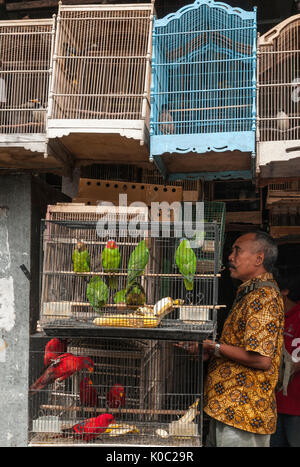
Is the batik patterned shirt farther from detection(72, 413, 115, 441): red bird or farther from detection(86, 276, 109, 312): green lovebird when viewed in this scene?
detection(86, 276, 109, 312): green lovebird

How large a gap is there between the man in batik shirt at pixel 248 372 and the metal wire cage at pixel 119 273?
0.23 meters

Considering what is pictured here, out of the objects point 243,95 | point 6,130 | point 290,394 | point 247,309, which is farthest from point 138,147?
point 290,394

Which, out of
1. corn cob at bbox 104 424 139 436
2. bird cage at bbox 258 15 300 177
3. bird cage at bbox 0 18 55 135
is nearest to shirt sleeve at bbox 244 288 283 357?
bird cage at bbox 258 15 300 177

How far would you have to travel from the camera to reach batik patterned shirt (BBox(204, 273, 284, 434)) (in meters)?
3.49

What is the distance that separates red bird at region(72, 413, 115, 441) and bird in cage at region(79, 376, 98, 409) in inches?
5.5

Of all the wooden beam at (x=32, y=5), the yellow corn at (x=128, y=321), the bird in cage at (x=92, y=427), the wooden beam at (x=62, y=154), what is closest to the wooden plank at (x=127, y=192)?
the wooden beam at (x=62, y=154)

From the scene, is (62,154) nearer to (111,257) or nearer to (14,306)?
(111,257)

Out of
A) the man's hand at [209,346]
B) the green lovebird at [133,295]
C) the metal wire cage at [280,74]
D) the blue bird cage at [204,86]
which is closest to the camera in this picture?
the man's hand at [209,346]

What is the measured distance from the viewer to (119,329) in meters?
3.54

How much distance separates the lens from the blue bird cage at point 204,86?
3.93 metres

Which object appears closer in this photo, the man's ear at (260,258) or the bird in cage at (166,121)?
the man's ear at (260,258)

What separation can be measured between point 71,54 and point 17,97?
0.57 meters

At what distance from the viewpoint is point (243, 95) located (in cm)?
402

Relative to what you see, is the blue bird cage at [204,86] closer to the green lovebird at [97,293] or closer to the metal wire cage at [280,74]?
the metal wire cage at [280,74]
